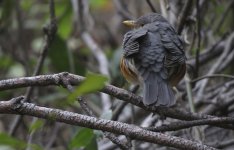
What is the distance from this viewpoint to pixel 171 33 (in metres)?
3.34

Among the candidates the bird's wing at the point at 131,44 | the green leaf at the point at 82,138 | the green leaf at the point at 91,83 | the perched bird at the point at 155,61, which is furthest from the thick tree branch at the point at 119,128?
the bird's wing at the point at 131,44

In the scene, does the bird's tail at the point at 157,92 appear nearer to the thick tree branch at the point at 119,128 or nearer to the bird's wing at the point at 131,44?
the bird's wing at the point at 131,44

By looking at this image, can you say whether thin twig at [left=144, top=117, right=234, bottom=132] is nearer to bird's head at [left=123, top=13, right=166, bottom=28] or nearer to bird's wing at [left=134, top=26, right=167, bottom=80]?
bird's wing at [left=134, top=26, right=167, bottom=80]

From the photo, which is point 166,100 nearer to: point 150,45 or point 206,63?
point 150,45

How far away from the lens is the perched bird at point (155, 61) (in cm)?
300

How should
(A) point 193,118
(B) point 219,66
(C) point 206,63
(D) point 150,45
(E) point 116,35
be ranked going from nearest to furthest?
(A) point 193,118 < (D) point 150,45 < (B) point 219,66 < (C) point 206,63 < (E) point 116,35

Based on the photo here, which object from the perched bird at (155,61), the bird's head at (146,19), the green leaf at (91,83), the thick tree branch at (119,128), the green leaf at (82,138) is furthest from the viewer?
the bird's head at (146,19)

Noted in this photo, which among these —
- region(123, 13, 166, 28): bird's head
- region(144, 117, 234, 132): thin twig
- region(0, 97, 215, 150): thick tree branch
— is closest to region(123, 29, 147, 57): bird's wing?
region(123, 13, 166, 28): bird's head

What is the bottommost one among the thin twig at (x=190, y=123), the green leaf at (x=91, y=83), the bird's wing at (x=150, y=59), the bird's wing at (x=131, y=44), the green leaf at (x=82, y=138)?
the thin twig at (x=190, y=123)

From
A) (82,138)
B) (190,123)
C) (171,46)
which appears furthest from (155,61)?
(82,138)

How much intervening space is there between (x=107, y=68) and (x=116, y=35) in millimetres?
2573

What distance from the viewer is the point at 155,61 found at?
312cm

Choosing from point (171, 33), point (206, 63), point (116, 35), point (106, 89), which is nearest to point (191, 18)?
point (171, 33)

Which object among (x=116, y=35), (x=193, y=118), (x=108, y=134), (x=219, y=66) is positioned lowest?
(x=116, y=35)
